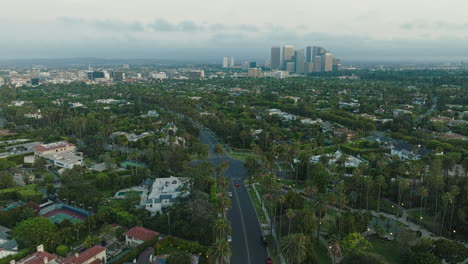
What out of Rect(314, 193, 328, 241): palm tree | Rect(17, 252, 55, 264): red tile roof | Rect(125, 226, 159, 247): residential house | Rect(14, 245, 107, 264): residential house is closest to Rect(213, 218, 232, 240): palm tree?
Rect(125, 226, 159, 247): residential house

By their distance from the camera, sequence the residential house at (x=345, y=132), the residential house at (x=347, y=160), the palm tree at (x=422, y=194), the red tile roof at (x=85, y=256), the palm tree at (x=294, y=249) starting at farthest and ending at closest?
the residential house at (x=345, y=132), the residential house at (x=347, y=160), the palm tree at (x=422, y=194), the red tile roof at (x=85, y=256), the palm tree at (x=294, y=249)

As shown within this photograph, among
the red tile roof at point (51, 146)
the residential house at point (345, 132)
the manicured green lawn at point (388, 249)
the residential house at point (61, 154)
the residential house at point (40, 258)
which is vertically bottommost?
the manicured green lawn at point (388, 249)

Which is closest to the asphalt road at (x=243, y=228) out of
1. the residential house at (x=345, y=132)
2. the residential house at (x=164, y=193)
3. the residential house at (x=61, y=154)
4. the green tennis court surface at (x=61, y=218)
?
the residential house at (x=164, y=193)

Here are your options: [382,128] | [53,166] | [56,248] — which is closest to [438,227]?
[56,248]

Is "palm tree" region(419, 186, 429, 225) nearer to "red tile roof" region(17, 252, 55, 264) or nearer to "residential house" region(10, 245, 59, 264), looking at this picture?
"residential house" region(10, 245, 59, 264)

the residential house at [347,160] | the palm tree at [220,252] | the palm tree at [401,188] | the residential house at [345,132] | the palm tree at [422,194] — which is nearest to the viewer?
the palm tree at [220,252]

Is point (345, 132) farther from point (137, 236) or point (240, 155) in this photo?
point (137, 236)

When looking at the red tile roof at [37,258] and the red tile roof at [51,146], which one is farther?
the red tile roof at [51,146]

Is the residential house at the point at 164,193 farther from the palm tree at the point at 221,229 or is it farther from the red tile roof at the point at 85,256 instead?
the palm tree at the point at 221,229
